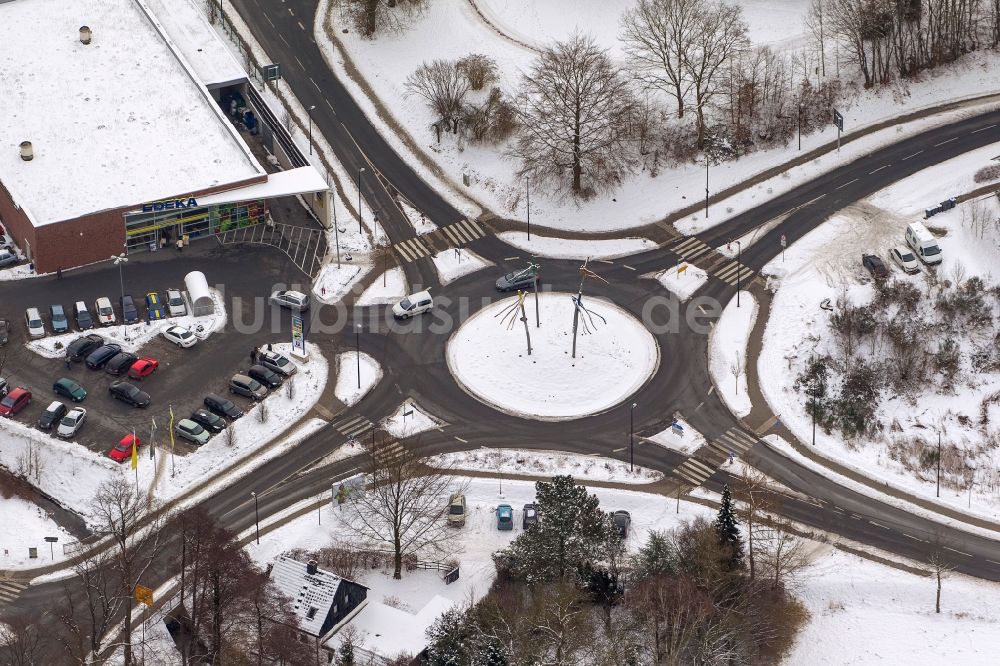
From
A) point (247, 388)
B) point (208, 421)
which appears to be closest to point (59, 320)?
point (208, 421)

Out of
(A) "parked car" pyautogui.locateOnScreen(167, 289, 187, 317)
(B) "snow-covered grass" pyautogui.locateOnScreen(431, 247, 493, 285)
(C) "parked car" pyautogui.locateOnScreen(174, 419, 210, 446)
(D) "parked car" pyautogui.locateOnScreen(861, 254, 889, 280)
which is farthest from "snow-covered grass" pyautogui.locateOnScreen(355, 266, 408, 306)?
(D) "parked car" pyautogui.locateOnScreen(861, 254, 889, 280)

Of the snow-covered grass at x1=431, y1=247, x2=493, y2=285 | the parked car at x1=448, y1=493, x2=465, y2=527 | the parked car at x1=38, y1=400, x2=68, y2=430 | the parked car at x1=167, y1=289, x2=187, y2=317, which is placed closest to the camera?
the parked car at x1=448, y1=493, x2=465, y2=527

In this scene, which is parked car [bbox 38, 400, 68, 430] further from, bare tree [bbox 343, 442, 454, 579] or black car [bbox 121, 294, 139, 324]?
bare tree [bbox 343, 442, 454, 579]

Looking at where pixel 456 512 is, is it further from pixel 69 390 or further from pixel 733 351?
pixel 69 390

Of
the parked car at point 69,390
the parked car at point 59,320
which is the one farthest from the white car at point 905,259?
the parked car at point 59,320

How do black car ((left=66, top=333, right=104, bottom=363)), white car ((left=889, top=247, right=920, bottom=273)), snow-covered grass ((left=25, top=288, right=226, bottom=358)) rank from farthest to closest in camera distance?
white car ((left=889, top=247, right=920, bottom=273)) < snow-covered grass ((left=25, top=288, right=226, bottom=358)) < black car ((left=66, top=333, right=104, bottom=363))

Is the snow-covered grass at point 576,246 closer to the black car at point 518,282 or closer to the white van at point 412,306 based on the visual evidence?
the black car at point 518,282

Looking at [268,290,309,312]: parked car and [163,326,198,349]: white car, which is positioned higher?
[268,290,309,312]: parked car
